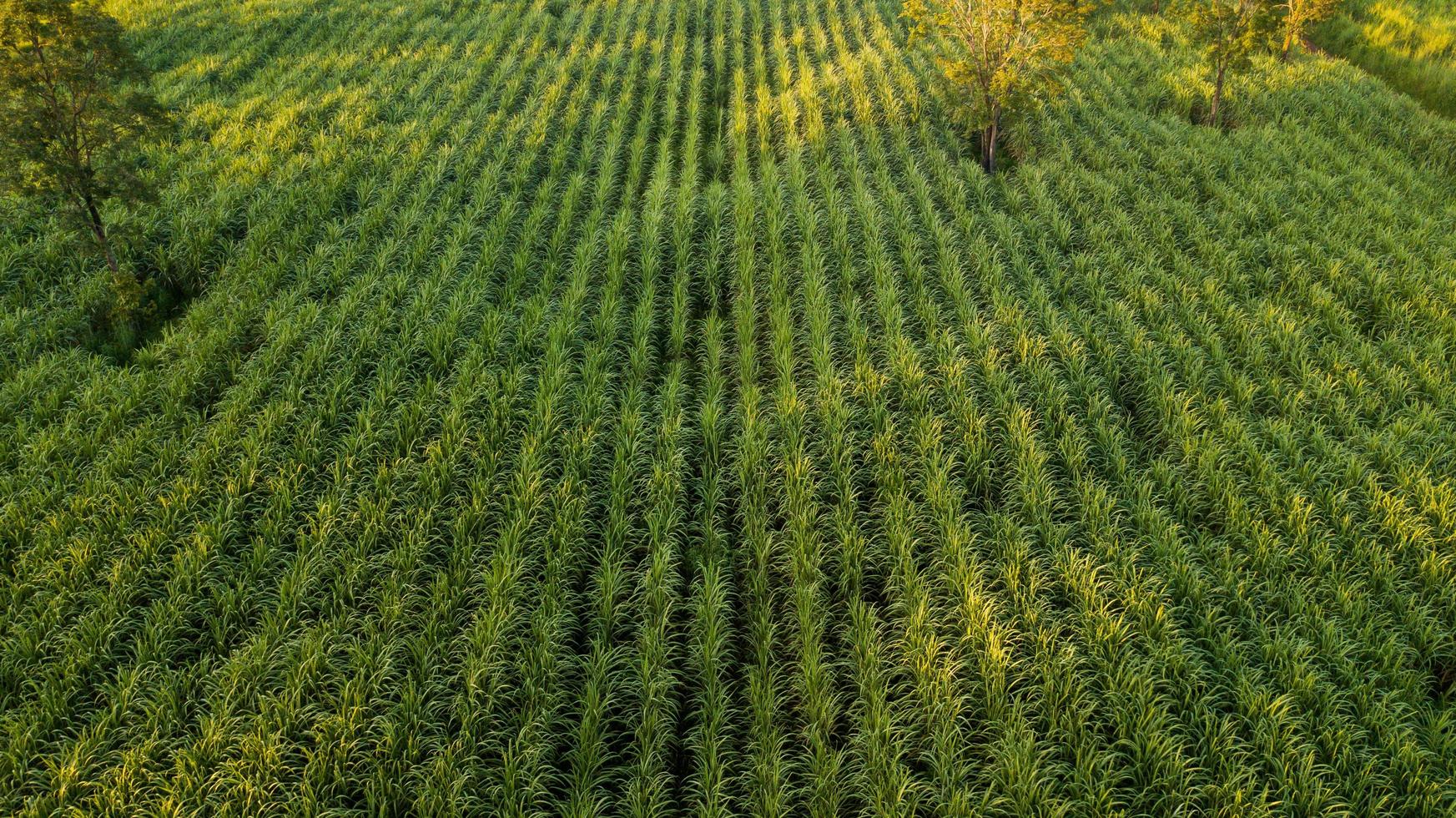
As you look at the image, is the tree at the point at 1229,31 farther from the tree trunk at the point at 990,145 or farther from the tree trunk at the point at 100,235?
the tree trunk at the point at 100,235

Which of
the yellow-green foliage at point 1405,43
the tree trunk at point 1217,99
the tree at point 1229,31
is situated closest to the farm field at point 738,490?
the tree trunk at point 1217,99

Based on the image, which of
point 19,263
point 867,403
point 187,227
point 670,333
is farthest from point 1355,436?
point 19,263

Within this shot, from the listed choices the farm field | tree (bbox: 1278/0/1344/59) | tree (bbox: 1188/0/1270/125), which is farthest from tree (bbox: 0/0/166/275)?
tree (bbox: 1278/0/1344/59)

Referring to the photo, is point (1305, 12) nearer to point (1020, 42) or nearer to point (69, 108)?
point (1020, 42)

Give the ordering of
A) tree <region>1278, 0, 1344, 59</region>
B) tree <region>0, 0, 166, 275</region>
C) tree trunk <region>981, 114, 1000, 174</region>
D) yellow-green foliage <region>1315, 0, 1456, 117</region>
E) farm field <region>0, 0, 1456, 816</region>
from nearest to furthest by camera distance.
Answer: farm field <region>0, 0, 1456, 816</region> < tree <region>0, 0, 166, 275</region> < tree trunk <region>981, 114, 1000, 174</region> < tree <region>1278, 0, 1344, 59</region> < yellow-green foliage <region>1315, 0, 1456, 117</region>

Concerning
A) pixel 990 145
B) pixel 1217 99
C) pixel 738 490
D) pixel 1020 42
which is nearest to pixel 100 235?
pixel 738 490

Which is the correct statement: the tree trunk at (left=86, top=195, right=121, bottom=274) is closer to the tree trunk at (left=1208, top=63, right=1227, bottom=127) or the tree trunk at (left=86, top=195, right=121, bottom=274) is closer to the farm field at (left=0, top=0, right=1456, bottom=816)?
the farm field at (left=0, top=0, right=1456, bottom=816)
